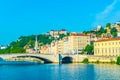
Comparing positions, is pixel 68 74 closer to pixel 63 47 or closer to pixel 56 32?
pixel 63 47

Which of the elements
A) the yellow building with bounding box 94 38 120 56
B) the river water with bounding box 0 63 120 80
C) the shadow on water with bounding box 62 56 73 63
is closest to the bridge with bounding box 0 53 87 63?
the shadow on water with bounding box 62 56 73 63

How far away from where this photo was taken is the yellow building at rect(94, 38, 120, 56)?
7325 cm

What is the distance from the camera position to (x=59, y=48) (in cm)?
11150

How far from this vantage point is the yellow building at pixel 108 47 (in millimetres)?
73250

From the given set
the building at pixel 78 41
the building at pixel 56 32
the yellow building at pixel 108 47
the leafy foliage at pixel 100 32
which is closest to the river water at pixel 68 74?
the yellow building at pixel 108 47

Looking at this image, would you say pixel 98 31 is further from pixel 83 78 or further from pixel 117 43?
pixel 83 78

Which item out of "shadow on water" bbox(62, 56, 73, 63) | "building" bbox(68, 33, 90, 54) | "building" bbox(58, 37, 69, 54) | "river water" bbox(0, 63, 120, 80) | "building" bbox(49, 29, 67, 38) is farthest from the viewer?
"building" bbox(49, 29, 67, 38)

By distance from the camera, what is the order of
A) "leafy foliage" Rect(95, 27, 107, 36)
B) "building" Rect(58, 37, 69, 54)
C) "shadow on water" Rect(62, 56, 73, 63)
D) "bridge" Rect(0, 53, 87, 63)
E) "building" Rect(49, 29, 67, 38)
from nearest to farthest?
"bridge" Rect(0, 53, 87, 63) → "shadow on water" Rect(62, 56, 73, 63) → "building" Rect(58, 37, 69, 54) → "leafy foliage" Rect(95, 27, 107, 36) → "building" Rect(49, 29, 67, 38)

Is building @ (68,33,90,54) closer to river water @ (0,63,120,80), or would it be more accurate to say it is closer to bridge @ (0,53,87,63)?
bridge @ (0,53,87,63)

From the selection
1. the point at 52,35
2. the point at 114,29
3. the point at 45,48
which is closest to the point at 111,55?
the point at 114,29

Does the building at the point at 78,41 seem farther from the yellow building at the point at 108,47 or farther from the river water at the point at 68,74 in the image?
the river water at the point at 68,74

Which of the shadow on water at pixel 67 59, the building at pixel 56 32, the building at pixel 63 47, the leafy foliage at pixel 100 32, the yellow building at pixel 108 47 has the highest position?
the building at pixel 56 32

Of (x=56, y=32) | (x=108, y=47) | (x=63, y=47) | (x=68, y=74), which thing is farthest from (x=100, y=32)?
(x=68, y=74)

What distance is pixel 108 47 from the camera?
75438mm
